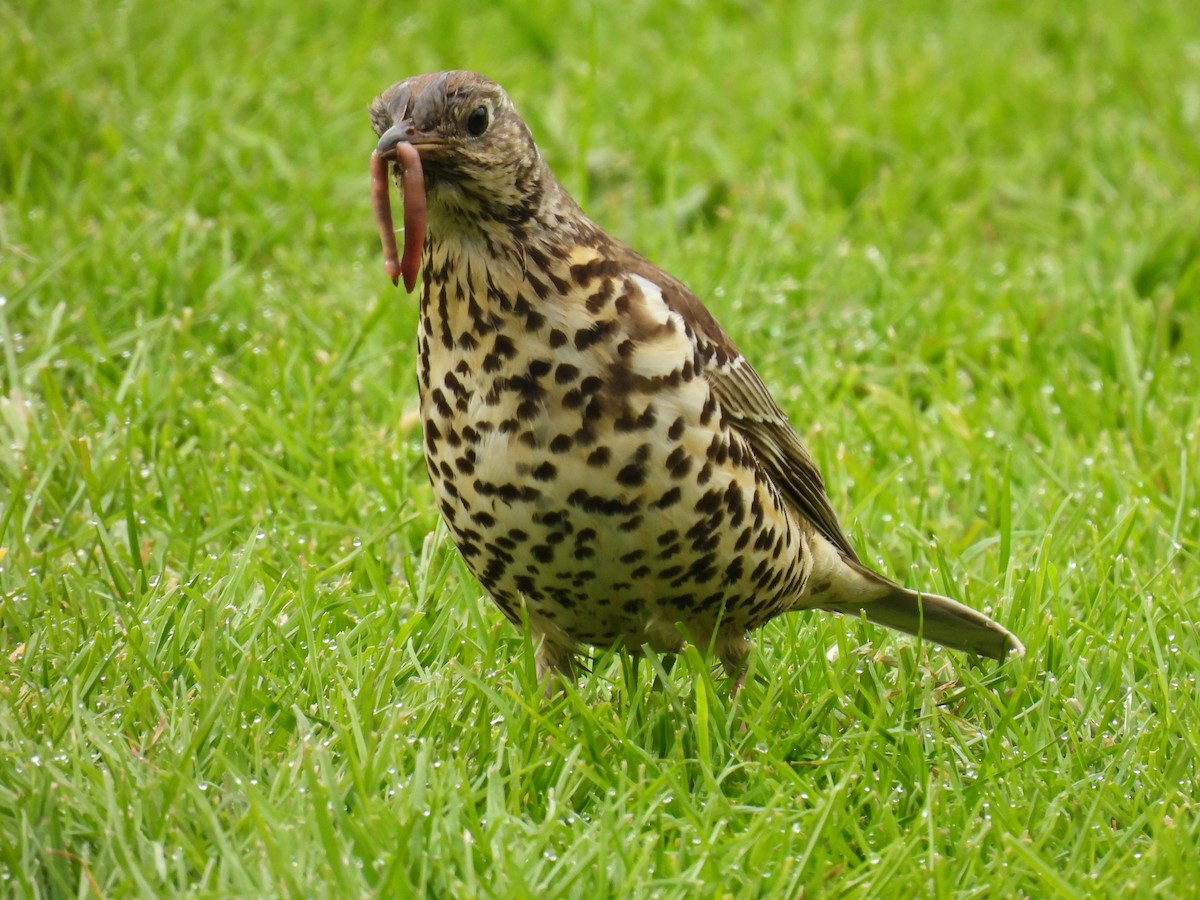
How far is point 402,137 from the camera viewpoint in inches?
119

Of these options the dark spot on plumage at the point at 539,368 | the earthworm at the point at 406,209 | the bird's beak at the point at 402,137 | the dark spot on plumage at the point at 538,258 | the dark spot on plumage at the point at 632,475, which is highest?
the bird's beak at the point at 402,137

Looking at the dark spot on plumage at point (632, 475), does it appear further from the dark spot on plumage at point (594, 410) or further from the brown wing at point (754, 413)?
the brown wing at point (754, 413)

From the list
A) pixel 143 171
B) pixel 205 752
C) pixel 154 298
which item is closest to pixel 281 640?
pixel 205 752

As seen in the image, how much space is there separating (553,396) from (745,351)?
2.42 m

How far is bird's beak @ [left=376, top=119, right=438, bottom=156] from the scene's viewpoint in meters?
3.01

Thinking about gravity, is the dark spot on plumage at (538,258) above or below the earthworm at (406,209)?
below

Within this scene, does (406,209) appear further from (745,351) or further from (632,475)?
(745,351)

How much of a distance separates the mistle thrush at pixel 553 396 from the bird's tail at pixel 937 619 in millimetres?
525

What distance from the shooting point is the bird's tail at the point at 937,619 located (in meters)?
3.74

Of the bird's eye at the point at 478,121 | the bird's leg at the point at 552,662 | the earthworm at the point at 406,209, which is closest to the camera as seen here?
the earthworm at the point at 406,209

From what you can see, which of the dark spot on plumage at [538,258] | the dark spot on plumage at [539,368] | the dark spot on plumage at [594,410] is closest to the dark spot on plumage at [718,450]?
the dark spot on plumage at [594,410]

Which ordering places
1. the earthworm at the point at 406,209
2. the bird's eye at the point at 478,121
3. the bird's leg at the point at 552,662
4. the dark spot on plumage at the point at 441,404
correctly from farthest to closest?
the bird's leg at the point at 552,662 < the dark spot on plumage at the point at 441,404 < the bird's eye at the point at 478,121 < the earthworm at the point at 406,209

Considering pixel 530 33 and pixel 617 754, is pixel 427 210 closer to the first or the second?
pixel 617 754

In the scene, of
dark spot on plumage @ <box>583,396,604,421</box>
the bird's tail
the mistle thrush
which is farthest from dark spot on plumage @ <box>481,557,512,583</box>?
the bird's tail
